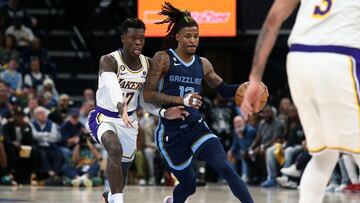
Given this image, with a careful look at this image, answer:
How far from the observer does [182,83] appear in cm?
843

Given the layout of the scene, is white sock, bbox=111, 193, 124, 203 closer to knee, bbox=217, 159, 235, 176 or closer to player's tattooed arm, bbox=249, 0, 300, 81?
knee, bbox=217, 159, 235, 176

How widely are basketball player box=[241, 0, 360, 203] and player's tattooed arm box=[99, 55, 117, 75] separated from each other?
3.53 metres

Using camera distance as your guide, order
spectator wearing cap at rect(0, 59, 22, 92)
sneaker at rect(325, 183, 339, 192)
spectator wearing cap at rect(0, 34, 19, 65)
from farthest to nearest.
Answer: spectator wearing cap at rect(0, 34, 19, 65) < spectator wearing cap at rect(0, 59, 22, 92) < sneaker at rect(325, 183, 339, 192)

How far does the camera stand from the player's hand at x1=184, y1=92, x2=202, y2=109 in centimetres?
802

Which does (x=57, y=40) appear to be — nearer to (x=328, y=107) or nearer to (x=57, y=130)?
(x=57, y=130)

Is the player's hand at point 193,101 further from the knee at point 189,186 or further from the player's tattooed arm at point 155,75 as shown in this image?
the knee at point 189,186

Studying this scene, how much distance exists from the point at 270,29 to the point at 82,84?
645 inches

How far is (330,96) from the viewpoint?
16.9 feet

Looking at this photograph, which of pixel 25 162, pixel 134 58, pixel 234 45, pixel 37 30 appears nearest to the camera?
pixel 134 58

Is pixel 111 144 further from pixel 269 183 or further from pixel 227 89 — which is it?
pixel 269 183

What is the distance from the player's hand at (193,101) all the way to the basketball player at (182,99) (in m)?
0.03

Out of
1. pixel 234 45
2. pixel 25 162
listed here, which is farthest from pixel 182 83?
pixel 234 45

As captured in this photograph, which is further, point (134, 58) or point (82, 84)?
point (82, 84)

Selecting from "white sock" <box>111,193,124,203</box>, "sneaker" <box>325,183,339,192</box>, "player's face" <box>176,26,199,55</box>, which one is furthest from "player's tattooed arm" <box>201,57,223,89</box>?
"sneaker" <box>325,183,339,192</box>
